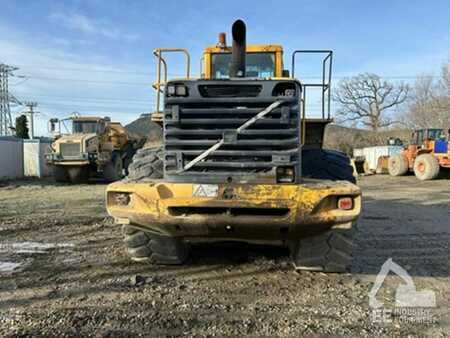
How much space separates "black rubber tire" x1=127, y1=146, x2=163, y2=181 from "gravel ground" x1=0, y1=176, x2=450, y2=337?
40.5 inches

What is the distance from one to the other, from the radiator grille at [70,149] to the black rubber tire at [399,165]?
16169mm

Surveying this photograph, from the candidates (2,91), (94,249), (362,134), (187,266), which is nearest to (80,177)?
(94,249)

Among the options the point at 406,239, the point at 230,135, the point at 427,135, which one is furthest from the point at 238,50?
→ the point at 427,135

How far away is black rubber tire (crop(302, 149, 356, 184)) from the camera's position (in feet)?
15.5

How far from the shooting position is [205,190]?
3.77 m

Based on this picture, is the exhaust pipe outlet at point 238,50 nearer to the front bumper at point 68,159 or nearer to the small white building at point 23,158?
the front bumper at point 68,159

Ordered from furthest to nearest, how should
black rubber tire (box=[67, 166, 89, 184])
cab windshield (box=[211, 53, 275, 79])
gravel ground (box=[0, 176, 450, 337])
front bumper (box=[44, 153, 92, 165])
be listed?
1. black rubber tire (box=[67, 166, 89, 184])
2. front bumper (box=[44, 153, 92, 165])
3. cab windshield (box=[211, 53, 275, 79])
4. gravel ground (box=[0, 176, 450, 337])

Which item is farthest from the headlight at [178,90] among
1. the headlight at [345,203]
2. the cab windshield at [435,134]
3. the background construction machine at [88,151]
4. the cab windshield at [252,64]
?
the cab windshield at [435,134]

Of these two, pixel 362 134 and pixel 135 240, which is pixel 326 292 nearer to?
pixel 135 240

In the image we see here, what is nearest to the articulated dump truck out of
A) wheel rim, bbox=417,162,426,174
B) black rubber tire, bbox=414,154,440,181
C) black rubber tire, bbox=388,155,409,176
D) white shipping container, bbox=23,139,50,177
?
black rubber tire, bbox=414,154,440,181

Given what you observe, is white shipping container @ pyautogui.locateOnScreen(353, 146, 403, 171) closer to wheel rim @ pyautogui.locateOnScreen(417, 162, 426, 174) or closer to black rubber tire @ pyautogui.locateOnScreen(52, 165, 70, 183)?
wheel rim @ pyautogui.locateOnScreen(417, 162, 426, 174)

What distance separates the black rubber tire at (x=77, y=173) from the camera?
54.6 ft

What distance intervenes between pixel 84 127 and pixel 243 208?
15495 mm

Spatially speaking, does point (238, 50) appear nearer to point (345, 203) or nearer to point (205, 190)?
point (205, 190)
